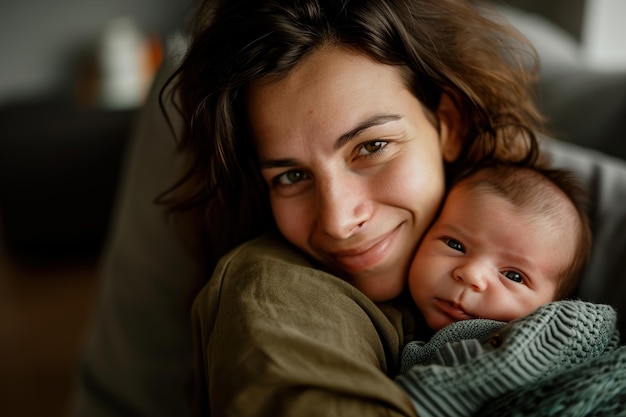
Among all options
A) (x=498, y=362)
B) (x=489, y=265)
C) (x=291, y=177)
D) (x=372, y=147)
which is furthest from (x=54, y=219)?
(x=498, y=362)

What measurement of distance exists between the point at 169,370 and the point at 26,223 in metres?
1.72

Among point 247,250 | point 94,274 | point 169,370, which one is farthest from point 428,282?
point 94,274

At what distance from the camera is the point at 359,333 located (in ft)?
2.45

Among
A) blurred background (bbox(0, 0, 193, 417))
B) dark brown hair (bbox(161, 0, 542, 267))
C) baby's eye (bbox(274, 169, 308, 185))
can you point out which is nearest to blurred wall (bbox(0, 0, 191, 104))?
blurred background (bbox(0, 0, 193, 417))

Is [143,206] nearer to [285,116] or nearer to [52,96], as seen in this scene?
[285,116]

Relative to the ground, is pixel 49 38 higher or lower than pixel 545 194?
lower

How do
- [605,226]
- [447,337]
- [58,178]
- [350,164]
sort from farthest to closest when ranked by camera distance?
1. [58,178]
2. [605,226]
3. [350,164]
4. [447,337]

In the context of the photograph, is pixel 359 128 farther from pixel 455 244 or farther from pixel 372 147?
pixel 455 244

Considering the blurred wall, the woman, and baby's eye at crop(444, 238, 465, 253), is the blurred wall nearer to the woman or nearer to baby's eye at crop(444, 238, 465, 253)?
the woman

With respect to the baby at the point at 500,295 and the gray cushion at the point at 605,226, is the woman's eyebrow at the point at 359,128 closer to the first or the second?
the baby at the point at 500,295

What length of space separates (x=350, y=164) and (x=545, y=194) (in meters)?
0.28

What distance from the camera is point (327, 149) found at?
0.86m

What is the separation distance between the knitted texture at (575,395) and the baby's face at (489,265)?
18 centimetres

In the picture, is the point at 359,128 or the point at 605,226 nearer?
the point at 359,128
